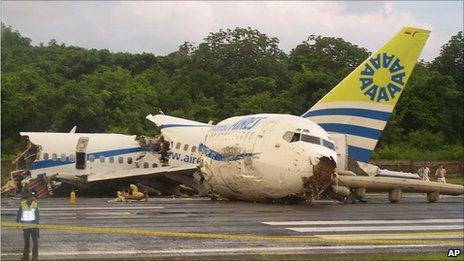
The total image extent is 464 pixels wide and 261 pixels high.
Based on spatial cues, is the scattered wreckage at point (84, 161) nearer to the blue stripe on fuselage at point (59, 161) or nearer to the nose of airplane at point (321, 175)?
the blue stripe on fuselage at point (59, 161)

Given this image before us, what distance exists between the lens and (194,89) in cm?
7169

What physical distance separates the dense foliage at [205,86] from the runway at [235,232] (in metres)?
20.8

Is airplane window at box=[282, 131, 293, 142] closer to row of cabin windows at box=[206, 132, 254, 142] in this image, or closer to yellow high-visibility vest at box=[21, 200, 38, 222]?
row of cabin windows at box=[206, 132, 254, 142]

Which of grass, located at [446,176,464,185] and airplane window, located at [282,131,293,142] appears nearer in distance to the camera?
airplane window, located at [282,131,293,142]

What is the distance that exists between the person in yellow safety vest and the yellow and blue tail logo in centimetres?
1953

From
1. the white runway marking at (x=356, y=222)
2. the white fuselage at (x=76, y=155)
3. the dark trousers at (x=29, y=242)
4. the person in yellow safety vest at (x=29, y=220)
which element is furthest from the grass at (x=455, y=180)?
the dark trousers at (x=29, y=242)

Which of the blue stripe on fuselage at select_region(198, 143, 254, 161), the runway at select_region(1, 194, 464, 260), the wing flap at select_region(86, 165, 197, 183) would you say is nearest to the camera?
the runway at select_region(1, 194, 464, 260)

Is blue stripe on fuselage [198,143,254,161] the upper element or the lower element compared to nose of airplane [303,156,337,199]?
upper

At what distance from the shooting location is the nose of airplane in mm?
25703

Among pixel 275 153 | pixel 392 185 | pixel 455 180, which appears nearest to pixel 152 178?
pixel 275 153

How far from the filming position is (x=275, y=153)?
26.4 m

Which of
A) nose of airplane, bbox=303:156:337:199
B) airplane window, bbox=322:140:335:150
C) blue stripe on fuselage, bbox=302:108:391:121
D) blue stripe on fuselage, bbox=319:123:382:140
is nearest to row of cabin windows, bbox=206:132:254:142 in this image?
airplane window, bbox=322:140:335:150

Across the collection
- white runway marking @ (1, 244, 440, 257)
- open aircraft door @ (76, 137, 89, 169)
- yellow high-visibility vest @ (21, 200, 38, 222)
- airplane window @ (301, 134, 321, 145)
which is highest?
airplane window @ (301, 134, 321, 145)

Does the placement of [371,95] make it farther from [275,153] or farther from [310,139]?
[275,153]
